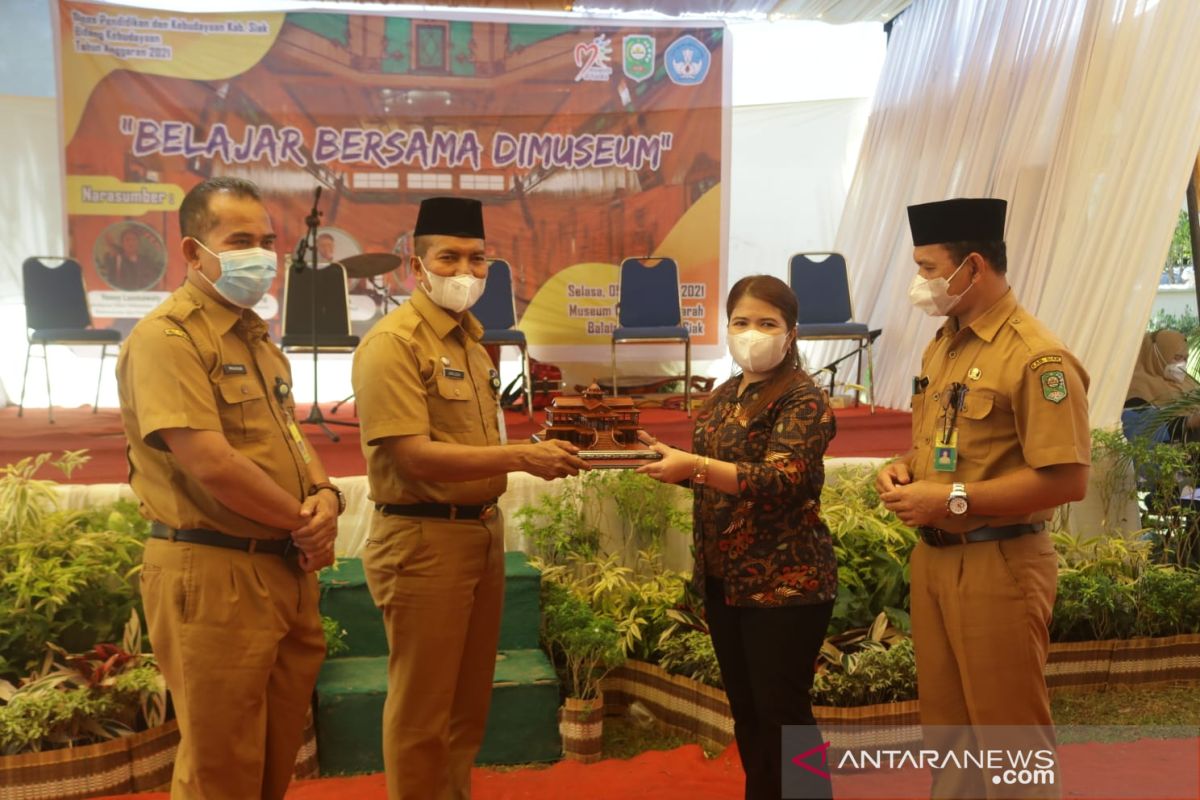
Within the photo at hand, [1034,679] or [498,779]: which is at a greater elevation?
[1034,679]

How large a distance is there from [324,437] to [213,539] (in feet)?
13.6

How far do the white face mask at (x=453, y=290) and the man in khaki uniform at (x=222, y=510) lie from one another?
46cm

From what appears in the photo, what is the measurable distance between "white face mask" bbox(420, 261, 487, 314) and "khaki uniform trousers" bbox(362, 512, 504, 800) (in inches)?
22.8

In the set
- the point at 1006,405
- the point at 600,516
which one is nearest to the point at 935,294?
the point at 1006,405

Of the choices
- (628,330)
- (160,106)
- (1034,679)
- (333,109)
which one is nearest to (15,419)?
(160,106)

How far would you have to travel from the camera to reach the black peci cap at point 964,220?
2488mm

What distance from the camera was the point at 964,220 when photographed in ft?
8.21

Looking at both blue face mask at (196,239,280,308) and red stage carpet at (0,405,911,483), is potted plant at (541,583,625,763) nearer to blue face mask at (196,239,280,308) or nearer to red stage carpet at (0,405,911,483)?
red stage carpet at (0,405,911,483)

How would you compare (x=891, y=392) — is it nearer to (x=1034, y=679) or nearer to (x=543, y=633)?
(x=543, y=633)

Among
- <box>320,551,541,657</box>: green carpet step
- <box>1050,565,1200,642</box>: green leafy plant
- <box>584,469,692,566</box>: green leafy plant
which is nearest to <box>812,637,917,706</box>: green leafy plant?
<box>1050,565,1200,642</box>: green leafy plant

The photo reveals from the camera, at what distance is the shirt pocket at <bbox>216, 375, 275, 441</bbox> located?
229cm

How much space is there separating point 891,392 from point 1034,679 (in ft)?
19.0

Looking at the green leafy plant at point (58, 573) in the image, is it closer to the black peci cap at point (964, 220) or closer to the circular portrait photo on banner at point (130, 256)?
the black peci cap at point (964, 220)

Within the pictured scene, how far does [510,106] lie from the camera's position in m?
8.62
